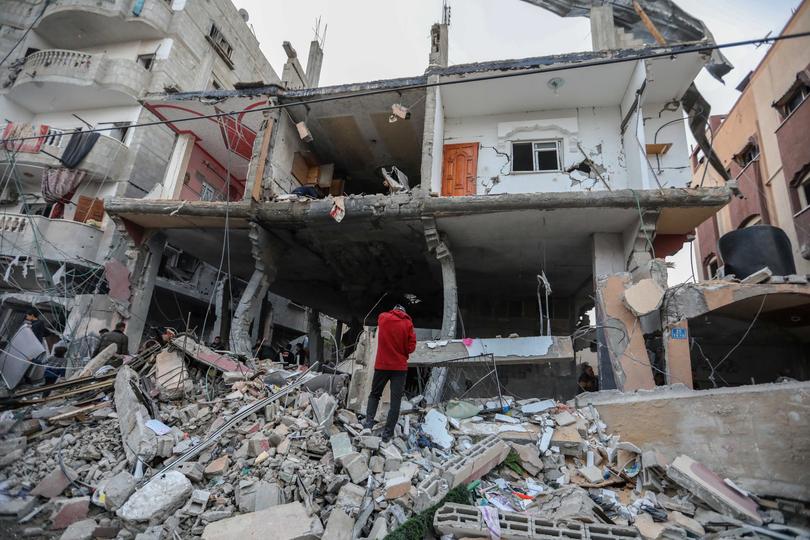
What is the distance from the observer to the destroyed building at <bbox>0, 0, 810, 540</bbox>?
4320 millimetres

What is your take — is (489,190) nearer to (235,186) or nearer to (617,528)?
(617,528)

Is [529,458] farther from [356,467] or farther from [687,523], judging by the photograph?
[356,467]

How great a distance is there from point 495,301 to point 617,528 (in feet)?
36.0

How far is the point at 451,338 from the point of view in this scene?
9359 mm

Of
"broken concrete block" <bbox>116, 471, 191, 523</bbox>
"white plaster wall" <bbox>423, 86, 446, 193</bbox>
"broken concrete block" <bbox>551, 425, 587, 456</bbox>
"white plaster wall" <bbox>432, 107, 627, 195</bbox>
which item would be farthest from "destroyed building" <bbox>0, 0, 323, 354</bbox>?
"broken concrete block" <bbox>551, 425, 587, 456</bbox>

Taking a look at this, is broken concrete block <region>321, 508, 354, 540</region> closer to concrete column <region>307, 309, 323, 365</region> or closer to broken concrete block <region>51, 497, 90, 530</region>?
broken concrete block <region>51, 497, 90, 530</region>

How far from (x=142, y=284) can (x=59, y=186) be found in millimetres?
6542

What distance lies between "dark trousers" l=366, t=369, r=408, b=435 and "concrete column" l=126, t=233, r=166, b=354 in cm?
886

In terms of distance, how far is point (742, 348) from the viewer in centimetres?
1074

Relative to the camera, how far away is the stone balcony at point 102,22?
17.5 meters

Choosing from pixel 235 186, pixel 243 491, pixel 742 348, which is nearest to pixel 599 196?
pixel 742 348

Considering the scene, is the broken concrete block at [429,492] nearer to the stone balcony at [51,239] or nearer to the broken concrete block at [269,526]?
the broken concrete block at [269,526]

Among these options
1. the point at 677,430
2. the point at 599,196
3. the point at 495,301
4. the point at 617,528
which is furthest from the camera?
the point at 495,301

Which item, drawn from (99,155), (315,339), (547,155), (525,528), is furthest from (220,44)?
(525,528)
